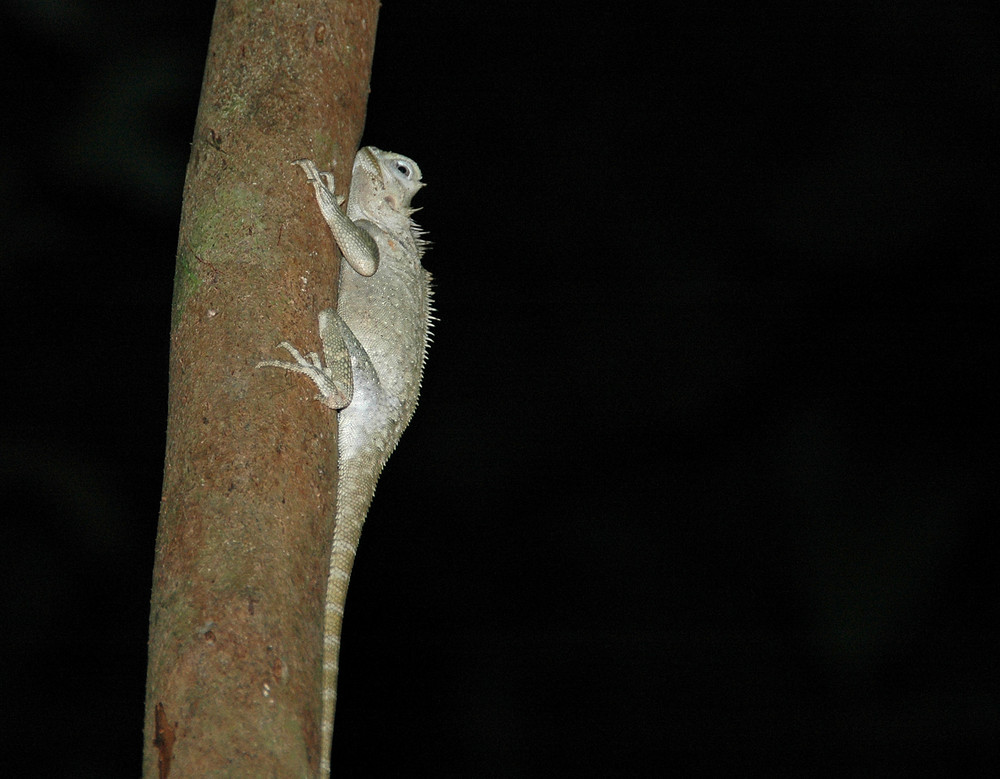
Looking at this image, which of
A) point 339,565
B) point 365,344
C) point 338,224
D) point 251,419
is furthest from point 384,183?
point 251,419

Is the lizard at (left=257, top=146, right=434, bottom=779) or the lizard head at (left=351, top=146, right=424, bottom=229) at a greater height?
the lizard head at (left=351, top=146, right=424, bottom=229)

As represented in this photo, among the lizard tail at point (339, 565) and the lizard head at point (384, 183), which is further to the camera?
the lizard head at point (384, 183)

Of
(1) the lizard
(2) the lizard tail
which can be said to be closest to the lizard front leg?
(1) the lizard

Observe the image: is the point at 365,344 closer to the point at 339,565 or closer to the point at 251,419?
the point at 339,565

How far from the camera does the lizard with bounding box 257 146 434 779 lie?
2.57 meters

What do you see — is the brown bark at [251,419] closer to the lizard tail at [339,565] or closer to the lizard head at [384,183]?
the lizard tail at [339,565]

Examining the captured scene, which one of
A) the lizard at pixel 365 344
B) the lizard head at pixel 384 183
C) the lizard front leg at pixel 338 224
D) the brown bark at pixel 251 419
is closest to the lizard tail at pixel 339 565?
the lizard at pixel 365 344

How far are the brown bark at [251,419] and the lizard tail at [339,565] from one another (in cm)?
52

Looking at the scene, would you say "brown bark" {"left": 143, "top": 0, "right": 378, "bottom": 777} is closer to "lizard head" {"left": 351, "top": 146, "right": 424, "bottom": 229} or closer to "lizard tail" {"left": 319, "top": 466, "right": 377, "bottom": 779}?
"lizard tail" {"left": 319, "top": 466, "right": 377, "bottom": 779}

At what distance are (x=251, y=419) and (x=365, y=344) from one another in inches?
60.8

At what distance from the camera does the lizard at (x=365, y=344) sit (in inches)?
101

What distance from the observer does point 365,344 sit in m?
3.66

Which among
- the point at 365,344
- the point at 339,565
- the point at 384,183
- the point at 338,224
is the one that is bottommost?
the point at 339,565

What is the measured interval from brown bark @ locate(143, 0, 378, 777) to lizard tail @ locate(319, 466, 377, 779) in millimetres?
519
